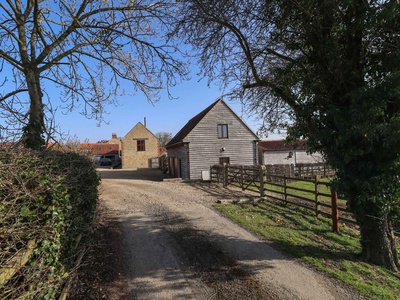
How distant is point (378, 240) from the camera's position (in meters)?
5.25

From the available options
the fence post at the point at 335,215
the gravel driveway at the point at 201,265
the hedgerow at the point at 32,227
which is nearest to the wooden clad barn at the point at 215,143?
the gravel driveway at the point at 201,265

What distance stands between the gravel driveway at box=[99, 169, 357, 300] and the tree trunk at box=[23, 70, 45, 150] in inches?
123

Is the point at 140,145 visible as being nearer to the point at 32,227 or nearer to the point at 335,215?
the point at 335,215

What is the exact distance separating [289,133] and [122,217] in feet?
19.6

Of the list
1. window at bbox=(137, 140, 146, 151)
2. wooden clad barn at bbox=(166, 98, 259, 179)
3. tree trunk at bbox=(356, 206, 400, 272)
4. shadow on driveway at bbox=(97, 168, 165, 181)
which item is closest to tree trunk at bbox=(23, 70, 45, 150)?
tree trunk at bbox=(356, 206, 400, 272)

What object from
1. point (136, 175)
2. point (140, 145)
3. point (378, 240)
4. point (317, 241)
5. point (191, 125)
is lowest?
point (317, 241)

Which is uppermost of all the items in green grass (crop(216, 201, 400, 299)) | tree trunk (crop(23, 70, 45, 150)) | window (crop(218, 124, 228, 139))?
window (crop(218, 124, 228, 139))

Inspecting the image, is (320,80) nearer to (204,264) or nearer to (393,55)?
(393,55)

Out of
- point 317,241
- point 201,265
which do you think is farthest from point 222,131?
point 201,265

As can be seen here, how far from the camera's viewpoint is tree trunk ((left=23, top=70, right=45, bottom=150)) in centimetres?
611

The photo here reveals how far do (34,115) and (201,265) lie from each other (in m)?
5.61

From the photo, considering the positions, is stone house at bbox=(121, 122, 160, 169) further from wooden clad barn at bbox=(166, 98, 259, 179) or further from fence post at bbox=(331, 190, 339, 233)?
fence post at bbox=(331, 190, 339, 233)

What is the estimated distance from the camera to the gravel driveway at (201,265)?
13.3ft

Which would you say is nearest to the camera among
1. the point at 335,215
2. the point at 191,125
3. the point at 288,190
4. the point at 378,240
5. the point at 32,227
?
the point at 32,227
